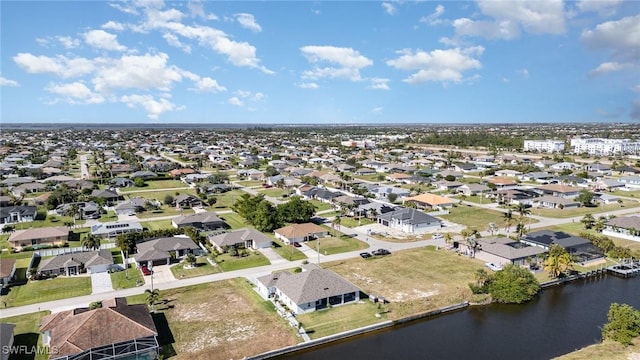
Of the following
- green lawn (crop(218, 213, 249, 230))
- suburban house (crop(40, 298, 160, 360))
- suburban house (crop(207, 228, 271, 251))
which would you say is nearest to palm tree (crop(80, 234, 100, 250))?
suburban house (crop(207, 228, 271, 251))

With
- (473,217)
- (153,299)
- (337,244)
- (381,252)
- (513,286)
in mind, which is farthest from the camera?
(473,217)

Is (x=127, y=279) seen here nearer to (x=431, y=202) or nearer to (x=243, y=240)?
(x=243, y=240)

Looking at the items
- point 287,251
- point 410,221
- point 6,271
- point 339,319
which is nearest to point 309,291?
point 339,319

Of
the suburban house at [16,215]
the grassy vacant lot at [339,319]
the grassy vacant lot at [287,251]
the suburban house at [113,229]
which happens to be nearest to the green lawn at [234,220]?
the grassy vacant lot at [287,251]

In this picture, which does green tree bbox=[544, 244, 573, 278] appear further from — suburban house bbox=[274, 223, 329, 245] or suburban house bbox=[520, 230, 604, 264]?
suburban house bbox=[274, 223, 329, 245]

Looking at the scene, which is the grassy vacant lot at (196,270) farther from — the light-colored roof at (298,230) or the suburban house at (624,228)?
the suburban house at (624,228)

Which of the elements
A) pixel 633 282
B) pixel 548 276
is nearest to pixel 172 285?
pixel 548 276
